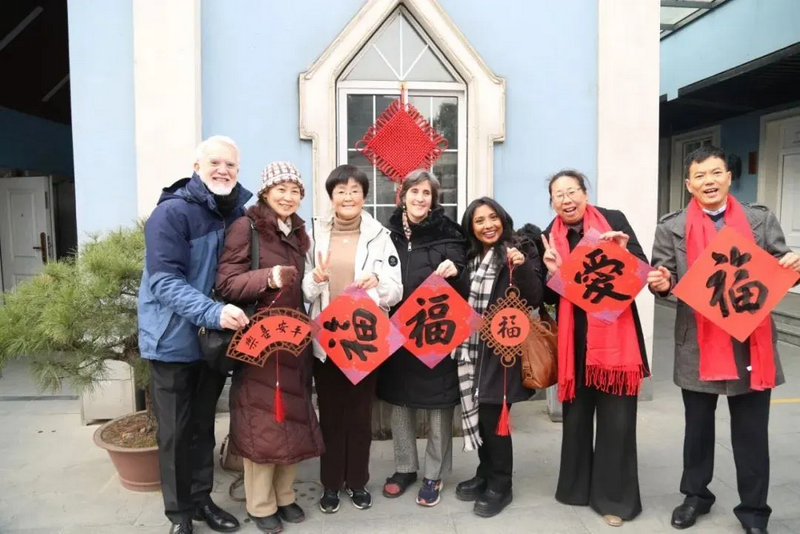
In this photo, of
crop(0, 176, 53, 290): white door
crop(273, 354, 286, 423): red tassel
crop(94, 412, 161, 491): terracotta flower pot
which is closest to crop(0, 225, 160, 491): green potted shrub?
crop(94, 412, 161, 491): terracotta flower pot

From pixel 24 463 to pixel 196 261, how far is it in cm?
243

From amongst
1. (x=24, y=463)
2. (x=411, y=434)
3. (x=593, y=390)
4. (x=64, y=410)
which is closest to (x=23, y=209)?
(x=64, y=410)

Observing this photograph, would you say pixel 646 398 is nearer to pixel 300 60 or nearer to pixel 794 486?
pixel 794 486

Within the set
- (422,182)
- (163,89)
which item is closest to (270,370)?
(422,182)

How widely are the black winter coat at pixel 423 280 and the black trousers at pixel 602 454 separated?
2.21 feet

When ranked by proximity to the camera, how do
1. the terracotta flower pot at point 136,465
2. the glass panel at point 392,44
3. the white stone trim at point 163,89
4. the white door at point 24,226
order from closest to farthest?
the terracotta flower pot at point 136,465, the white stone trim at point 163,89, the glass panel at point 392,44, the white door at point 24,226

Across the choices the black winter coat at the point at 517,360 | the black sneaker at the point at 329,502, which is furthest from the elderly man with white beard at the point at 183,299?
the black winter coat at the point at 517,360

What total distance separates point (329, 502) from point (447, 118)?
128 inches

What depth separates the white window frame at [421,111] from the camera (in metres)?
4.84

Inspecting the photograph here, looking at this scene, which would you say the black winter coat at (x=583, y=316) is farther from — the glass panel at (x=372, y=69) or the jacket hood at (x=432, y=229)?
the glass panel at (x=372, y=69)

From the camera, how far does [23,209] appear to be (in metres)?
7.77

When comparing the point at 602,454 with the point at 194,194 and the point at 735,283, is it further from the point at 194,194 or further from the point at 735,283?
the point at 194,194

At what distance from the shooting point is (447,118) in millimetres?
4984

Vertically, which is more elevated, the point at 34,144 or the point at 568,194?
the point at 34,144
